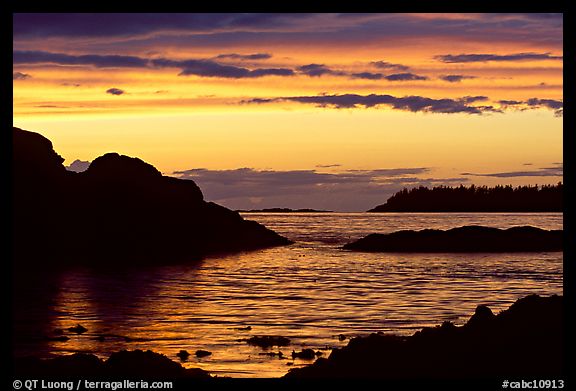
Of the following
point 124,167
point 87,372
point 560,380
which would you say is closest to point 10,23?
point 87,372

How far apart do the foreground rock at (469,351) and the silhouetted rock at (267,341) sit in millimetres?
6978

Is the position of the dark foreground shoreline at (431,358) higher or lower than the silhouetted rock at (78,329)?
higher

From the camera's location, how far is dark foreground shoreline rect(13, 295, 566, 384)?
18469mm

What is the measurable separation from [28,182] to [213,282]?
39917 millimetres

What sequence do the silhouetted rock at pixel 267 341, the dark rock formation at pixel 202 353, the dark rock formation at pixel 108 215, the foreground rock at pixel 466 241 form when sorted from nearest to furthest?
the dark rock formation at pixel 202 353, the silhouetted rock at pixel 267 341, the dark rock formation at pixel 108 215, the foreground rock at pixel 466 241

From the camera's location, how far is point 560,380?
46.2 feet

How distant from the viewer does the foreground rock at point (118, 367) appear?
1873 cm

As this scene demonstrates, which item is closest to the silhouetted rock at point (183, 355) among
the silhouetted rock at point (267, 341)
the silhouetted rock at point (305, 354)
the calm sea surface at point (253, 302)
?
the calm sea surface at point (253, 302)

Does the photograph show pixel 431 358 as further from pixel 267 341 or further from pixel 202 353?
pixel 267 341

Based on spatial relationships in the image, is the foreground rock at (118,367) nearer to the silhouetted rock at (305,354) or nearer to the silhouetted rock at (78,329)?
the silhouetted rock at (305,354)

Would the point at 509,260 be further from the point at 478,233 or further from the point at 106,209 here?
the point at 106,209
